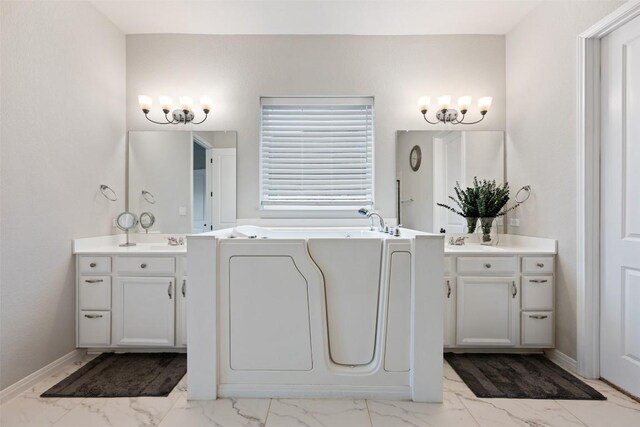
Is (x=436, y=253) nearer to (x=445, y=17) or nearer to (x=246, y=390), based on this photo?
(x=246, y=390)

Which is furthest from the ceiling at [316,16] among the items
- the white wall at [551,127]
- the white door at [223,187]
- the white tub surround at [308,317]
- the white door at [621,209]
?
the white tub surround at [308,317]

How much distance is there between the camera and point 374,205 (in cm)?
315

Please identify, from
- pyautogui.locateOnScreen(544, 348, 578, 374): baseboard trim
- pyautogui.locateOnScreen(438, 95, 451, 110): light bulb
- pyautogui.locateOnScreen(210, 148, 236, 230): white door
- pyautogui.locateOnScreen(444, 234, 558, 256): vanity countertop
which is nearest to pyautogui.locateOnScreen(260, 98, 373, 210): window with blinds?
pyautogui.locateOnScreen(210, 148, 236, 230): white door

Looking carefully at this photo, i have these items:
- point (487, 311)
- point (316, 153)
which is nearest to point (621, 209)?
point (487, 311)

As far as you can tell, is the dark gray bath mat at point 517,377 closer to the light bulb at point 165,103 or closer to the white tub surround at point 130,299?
the white tub surround at point 130,299

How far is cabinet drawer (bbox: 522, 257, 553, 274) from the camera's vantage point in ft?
8.30

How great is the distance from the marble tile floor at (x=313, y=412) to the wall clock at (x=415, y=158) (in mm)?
1812

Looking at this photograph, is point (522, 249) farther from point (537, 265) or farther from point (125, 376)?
point (125, 376)

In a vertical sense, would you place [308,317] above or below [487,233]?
below

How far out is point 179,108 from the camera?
314cm

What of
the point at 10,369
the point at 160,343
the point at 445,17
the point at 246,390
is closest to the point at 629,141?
the point at 445,17

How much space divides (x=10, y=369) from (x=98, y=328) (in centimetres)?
56

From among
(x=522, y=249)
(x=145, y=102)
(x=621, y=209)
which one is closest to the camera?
(x=621, y=209)

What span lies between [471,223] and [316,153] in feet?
4.82
